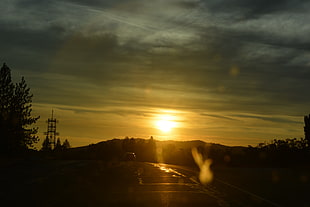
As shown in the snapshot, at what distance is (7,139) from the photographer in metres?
63.4

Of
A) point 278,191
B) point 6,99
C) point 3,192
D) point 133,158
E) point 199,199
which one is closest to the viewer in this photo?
point 199,199

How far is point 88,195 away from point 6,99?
49275 mm

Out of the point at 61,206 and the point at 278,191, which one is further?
the point at 278,191

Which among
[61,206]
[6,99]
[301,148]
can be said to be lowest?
[61,206]

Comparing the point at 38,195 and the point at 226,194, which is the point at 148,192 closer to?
the point at 226,194

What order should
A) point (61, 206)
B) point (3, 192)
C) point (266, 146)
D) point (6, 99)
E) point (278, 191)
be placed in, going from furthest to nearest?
point (266, 146) < point (6, 99) < point (278, 191) < point (3, 192) < point (61, 206)

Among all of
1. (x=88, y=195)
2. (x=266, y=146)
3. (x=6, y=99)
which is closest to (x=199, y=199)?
(x=88, y=195)

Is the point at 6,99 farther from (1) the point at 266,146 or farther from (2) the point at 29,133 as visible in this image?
(1) the point at 266,146

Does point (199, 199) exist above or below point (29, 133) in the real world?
below

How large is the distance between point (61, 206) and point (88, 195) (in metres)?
3.23

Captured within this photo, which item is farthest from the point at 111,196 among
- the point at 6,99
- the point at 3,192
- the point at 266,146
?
the point at 266,146

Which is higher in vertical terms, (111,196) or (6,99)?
(6,99)

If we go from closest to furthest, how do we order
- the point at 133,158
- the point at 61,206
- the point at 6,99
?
the point at 61,206
the point at 6,99
the point at 133,158

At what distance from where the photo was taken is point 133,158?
67.2 metres
